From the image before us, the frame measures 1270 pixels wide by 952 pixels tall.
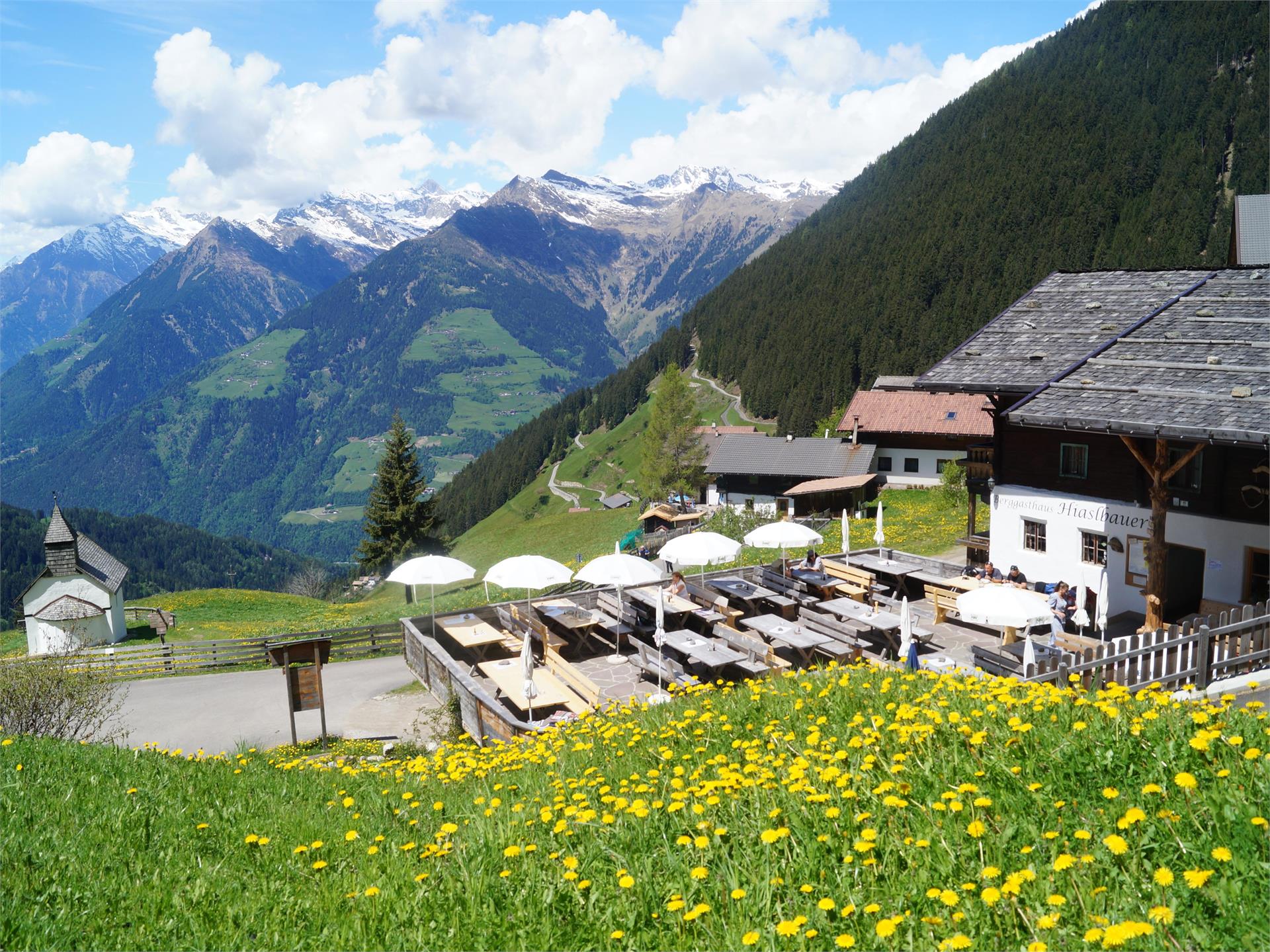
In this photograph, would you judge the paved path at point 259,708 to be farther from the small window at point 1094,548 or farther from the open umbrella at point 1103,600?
the small window at point 1094,548

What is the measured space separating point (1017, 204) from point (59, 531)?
14643 cm

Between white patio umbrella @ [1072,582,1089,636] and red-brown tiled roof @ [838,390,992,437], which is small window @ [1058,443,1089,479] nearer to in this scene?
white patio umbrella @ [1072,582,1089,636]

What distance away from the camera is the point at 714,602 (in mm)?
22125

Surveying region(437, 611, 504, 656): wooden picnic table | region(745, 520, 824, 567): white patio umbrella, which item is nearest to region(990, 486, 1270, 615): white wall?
region(745, 520, 824, 567): white patio umbrella

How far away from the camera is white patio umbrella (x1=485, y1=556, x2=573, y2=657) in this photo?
19875 millimetres

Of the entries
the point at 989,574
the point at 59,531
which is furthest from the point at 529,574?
the point at 59,531

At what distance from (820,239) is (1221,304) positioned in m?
152

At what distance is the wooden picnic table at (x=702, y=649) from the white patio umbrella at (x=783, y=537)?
3783 millimetres

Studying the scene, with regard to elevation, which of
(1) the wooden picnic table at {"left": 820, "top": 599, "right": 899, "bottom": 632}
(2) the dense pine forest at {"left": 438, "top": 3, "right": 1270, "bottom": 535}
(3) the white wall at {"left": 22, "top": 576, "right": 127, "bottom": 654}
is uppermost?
(2) the dense pine forest at {"left": 438, "top": 3, "right": 1270, "bottom": 535}

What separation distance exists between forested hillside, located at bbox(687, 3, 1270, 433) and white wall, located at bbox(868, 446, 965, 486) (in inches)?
1811

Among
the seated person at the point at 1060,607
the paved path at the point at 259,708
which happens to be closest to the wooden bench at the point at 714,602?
the seated person at the point at 1060,607

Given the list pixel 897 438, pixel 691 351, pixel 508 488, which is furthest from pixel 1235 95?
pixel 508 488

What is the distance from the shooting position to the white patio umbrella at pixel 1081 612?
15867mm

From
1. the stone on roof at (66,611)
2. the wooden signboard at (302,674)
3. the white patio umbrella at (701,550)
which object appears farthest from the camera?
the stone on roof at (66,611)
